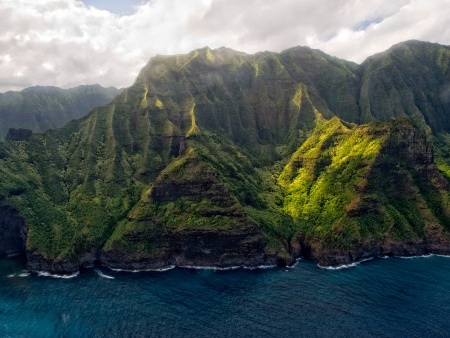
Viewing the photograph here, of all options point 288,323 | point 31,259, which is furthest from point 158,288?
point 31,259

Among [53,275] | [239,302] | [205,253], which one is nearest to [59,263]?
[53,275]

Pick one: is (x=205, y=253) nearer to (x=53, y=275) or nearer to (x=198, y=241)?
(x=198, y=241)

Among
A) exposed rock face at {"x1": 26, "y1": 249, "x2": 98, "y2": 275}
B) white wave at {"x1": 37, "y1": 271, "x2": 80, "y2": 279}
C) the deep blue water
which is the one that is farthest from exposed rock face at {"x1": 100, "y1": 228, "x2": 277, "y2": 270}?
white wave at {"x1": 37, "y1": 271, "x2": 80, "y2": 279}

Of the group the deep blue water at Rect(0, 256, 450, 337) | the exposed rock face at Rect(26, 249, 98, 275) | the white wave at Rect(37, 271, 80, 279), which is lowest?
the deep blue water at Rect(0, 256, 450, 337)

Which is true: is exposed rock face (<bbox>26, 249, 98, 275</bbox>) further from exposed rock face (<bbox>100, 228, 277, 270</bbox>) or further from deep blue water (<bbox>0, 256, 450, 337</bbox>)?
exposed rock face (<bbox>100, 228, 277, 270</bbox>)

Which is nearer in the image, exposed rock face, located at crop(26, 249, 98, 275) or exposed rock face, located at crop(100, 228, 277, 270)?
exposed rock face, located at crop(26, 249, 98, 275)

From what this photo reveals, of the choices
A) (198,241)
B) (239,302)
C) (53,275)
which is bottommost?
(239,302)

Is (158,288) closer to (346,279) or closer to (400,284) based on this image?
(346,279)

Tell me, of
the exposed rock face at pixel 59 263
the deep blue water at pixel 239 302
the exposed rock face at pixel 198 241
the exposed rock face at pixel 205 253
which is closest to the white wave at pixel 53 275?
the exposed rock face at pixel 59 263
